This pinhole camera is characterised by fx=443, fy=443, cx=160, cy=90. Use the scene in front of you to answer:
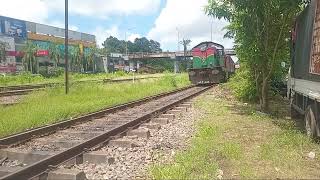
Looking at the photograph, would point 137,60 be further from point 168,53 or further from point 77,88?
point 77,88

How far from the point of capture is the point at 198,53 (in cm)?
3750

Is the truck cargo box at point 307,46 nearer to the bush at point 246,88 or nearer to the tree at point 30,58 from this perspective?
the bush at point 246,88

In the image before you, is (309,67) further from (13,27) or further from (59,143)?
(13,27)

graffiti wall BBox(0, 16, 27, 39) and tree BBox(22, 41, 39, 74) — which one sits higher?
graffiti wall BBox(0, 16, 27, 39)

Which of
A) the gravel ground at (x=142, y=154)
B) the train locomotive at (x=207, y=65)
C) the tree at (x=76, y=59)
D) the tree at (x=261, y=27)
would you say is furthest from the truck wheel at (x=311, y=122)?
the tree at (x=76, y=59)

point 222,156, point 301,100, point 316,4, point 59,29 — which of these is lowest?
point 222,156

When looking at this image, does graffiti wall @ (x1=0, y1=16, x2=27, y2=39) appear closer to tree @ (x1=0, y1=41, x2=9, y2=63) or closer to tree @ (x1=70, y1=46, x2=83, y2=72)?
tree @ (x1=0, y1=41, x2=9, y2=63)

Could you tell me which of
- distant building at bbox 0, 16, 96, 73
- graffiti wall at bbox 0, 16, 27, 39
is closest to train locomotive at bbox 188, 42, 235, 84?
distant building at bbox 0, 16, 96, 73

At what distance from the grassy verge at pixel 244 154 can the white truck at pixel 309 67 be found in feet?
1.69

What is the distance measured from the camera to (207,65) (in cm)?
3650

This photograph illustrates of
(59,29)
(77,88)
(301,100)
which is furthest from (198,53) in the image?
(59,29)

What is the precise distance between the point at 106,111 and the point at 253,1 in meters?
5.89

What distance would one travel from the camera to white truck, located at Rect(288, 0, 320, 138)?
884cm

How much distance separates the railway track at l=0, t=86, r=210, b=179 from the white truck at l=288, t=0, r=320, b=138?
3758 mm
